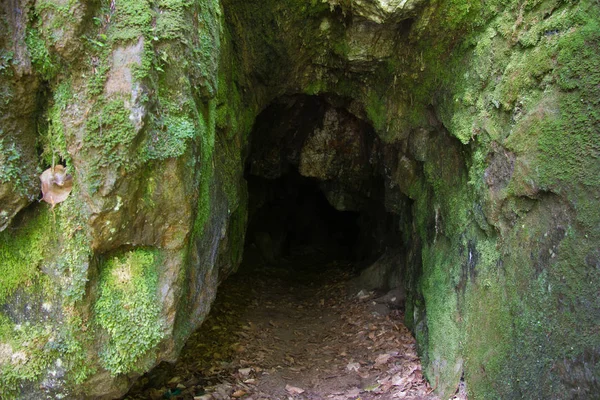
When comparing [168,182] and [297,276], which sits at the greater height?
[168,182]

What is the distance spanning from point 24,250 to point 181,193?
118 cm

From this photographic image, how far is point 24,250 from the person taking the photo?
2910 mm

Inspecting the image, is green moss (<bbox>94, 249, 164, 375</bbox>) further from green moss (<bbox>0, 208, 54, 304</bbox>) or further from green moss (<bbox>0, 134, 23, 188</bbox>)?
green moss (<bbox>0, 134, 23, 188</bbox>)

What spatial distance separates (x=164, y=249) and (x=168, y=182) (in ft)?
1.81

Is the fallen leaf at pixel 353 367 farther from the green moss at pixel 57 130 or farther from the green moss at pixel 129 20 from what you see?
the green moss at pixel 129 20

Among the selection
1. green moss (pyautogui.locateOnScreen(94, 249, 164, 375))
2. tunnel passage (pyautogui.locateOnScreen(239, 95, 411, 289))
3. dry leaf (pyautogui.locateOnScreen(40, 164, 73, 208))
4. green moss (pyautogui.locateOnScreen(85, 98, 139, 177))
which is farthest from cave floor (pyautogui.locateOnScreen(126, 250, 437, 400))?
green moss (pyautogui.locateOnScreen(85, 98, 139, 177))

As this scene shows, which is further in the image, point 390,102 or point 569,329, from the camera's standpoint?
point 390,102

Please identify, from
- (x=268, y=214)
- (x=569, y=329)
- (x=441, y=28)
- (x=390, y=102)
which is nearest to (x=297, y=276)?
(x=268, y=214)

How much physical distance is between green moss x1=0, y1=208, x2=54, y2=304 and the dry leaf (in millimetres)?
130

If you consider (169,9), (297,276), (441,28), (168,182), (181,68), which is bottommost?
(297,276)

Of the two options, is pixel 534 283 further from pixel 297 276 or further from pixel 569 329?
pixel 297 276

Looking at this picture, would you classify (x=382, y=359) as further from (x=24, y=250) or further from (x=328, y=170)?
(x=328, y=170)

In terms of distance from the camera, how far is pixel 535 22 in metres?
3.04

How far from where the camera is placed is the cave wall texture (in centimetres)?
256
